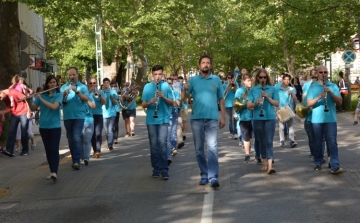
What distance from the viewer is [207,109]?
34.0ft


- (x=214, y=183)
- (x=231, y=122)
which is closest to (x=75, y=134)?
(x=214, y=183)

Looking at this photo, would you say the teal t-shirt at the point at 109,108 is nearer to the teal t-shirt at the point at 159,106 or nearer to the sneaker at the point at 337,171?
the teal t-shirt at the point at 159,106

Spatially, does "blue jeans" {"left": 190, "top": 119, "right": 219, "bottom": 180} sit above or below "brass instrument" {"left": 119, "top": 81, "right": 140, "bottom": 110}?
below

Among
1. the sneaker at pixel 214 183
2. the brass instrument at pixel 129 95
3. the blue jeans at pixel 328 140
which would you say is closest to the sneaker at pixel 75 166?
the sneaker at pixel 214 183

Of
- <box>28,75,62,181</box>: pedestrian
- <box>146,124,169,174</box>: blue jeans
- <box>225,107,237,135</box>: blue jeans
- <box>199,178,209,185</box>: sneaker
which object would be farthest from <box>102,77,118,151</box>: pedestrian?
<box>199,178,209,185</box>: sneaker

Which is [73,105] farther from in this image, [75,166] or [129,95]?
[129,95]

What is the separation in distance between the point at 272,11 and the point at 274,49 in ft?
92.8

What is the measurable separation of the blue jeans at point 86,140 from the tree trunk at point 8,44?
542 centimetres

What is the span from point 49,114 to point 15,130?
17.1 ft

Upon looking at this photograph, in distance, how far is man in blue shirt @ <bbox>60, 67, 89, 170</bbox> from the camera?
1296 centimetres

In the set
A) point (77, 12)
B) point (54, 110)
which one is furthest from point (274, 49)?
point (54, 110)

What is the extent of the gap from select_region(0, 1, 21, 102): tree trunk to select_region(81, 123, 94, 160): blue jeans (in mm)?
5425

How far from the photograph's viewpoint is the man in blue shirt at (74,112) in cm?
1296

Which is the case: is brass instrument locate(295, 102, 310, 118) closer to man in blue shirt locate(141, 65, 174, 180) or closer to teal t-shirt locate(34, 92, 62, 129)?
man in blue shirt locate(141, 65, 174, 180)
